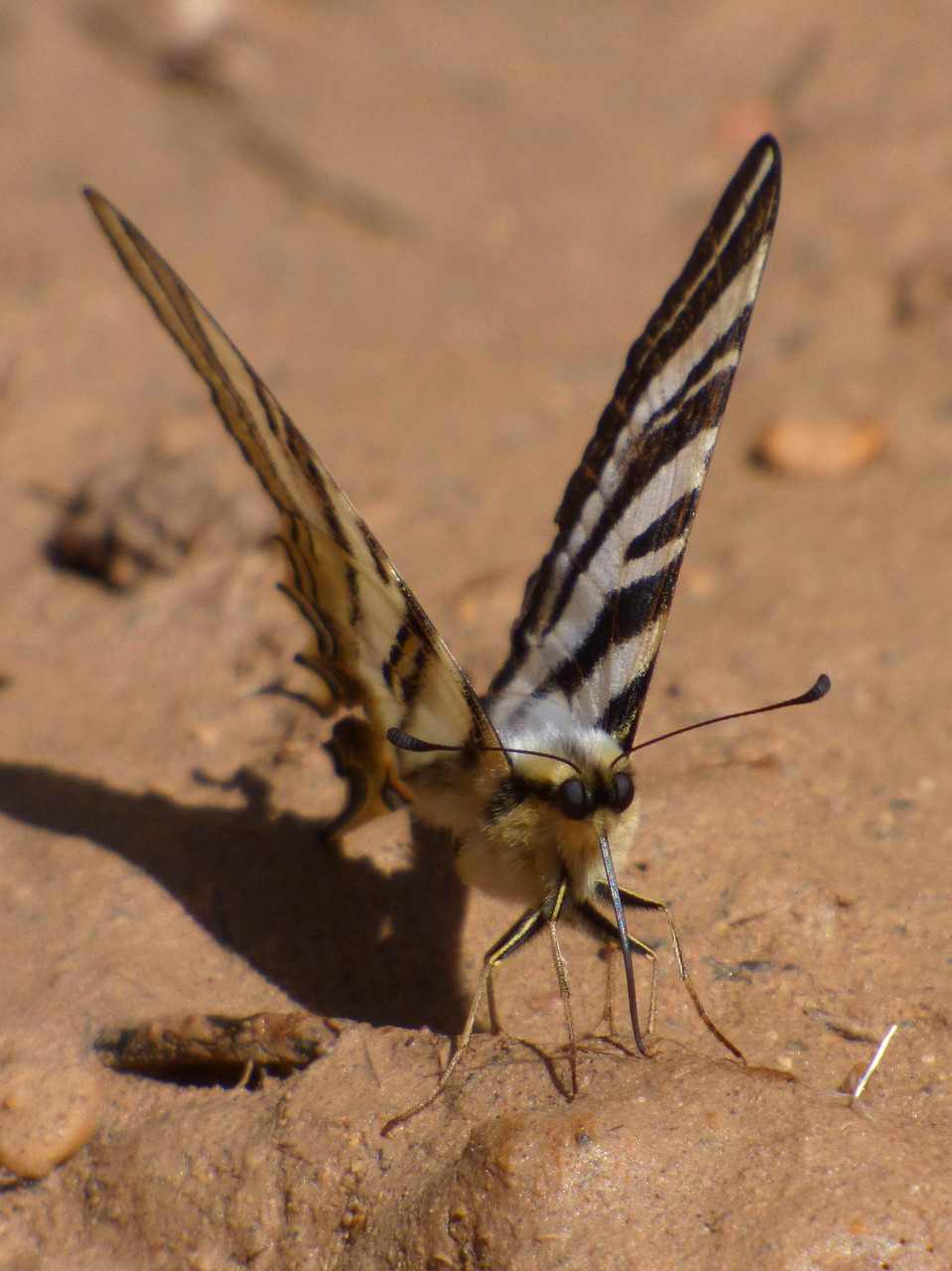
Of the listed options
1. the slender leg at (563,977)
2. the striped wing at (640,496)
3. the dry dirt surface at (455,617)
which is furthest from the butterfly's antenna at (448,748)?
the dry dirt surface at (455,617)

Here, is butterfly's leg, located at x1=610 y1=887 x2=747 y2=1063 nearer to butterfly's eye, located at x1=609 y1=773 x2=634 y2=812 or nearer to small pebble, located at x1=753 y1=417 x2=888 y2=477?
butterfly's eye, located at x1=609 y1=773 x2=634 y2=812

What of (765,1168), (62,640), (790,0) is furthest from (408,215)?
(765,1168)

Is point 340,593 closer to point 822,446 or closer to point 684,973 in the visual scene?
point 684,973

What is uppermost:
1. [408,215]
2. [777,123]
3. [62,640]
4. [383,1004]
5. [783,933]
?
[777,123]

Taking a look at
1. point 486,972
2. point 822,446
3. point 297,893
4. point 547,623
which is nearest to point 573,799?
point 486,972

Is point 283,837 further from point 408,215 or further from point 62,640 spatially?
point 408,215

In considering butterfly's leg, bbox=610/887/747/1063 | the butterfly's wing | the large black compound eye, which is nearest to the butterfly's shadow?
the butterfly's wing
